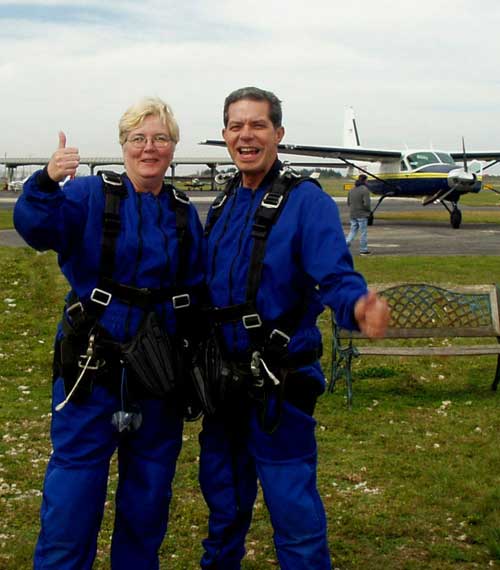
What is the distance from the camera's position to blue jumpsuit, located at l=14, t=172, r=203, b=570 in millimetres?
3266

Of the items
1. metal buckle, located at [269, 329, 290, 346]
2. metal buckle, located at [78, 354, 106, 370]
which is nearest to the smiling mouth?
metal buckle, located at [269, 329, 290, 346]

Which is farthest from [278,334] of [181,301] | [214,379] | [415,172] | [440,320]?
[415,172]

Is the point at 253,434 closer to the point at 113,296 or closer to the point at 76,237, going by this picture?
the point at 113,296

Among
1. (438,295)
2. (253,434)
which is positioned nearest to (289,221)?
(253,434)

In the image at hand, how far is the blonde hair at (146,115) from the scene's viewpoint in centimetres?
336

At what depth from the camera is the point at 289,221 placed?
3289 millimetres

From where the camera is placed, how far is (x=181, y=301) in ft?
11.2

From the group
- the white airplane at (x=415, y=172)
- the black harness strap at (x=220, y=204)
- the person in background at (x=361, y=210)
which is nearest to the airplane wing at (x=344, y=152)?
the white airplane at (x=415, y=172)

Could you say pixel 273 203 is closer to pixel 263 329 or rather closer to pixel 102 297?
pixel 263 329

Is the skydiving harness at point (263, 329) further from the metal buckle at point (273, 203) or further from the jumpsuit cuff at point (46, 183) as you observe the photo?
the jumpsuit cuff at point (46, 183)

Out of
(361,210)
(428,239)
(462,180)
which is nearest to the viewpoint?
(361,210)

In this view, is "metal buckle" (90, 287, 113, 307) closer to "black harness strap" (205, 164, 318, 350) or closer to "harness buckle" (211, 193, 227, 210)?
"black harness strap" (205, 164, 318, 350)

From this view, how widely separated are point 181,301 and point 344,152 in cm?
3215

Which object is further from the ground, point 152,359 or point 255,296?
point 255,296
